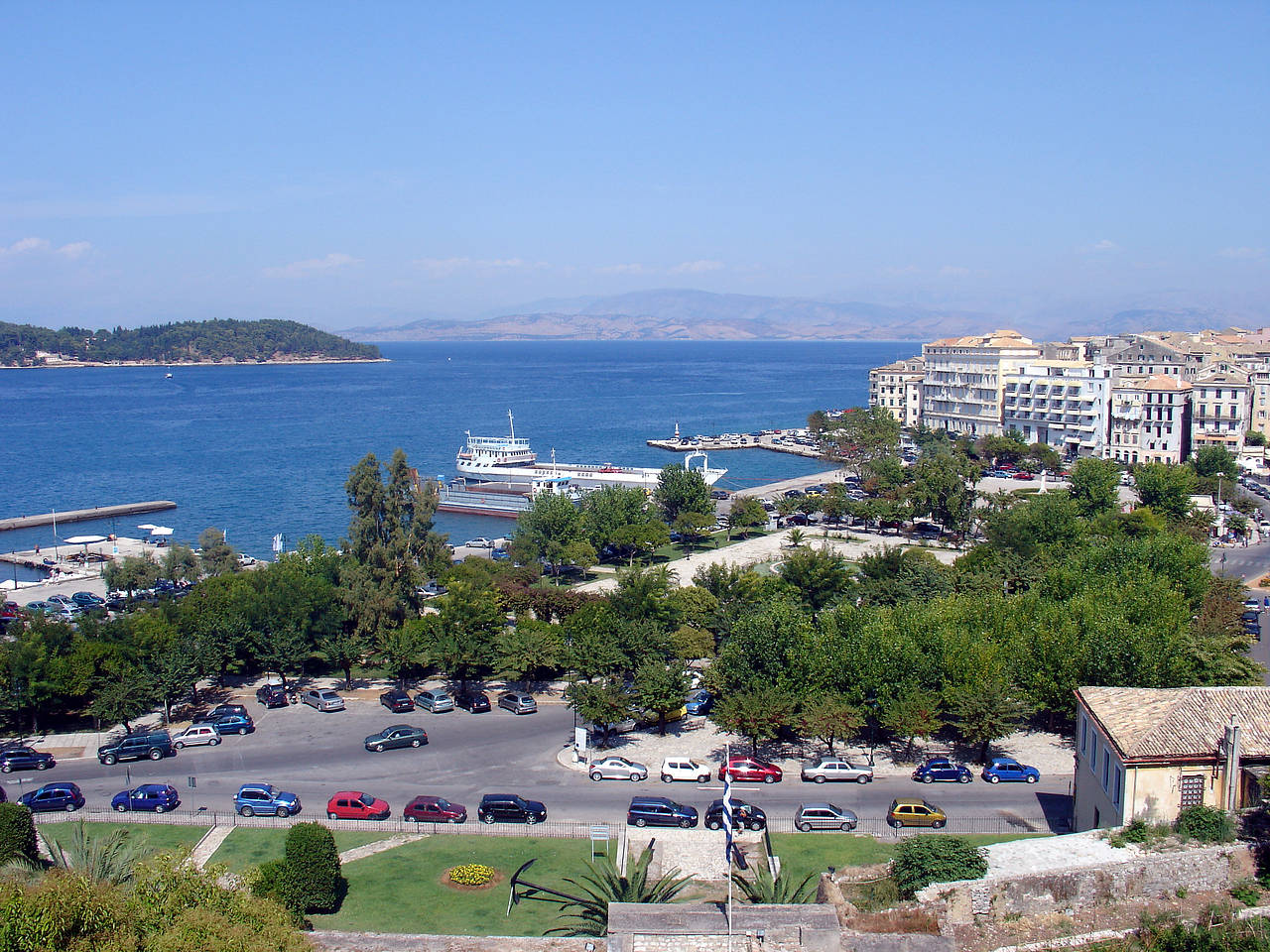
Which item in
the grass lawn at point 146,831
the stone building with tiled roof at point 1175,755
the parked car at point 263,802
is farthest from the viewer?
the parked car at point 263,802

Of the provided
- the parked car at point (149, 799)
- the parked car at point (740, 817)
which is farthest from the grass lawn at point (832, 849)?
the parked car at point (149, 799)

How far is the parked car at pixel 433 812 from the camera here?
20.1m

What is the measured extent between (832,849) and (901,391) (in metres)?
83.7

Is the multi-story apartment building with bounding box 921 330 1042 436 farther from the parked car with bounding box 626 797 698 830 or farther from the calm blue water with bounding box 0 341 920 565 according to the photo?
the parked car with bounding box 626 797 698 830

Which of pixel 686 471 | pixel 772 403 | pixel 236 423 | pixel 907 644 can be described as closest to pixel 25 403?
pixel 236 423

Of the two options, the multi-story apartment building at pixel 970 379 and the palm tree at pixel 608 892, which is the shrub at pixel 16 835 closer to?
the palm tree at pixel 608 892

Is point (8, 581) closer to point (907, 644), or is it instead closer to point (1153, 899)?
point (907, 644)

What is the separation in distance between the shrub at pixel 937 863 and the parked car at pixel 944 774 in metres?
6.98

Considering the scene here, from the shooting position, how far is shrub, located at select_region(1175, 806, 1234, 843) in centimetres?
1580

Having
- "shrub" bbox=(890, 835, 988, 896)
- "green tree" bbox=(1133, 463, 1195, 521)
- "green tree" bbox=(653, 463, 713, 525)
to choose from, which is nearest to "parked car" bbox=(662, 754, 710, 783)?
"shrub" bbox=(890, 835, 988, 896)

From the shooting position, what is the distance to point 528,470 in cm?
7350

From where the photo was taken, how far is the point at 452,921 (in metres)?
16.1

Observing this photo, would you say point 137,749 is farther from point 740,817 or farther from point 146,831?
point 740,817

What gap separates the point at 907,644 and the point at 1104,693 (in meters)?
5.11
